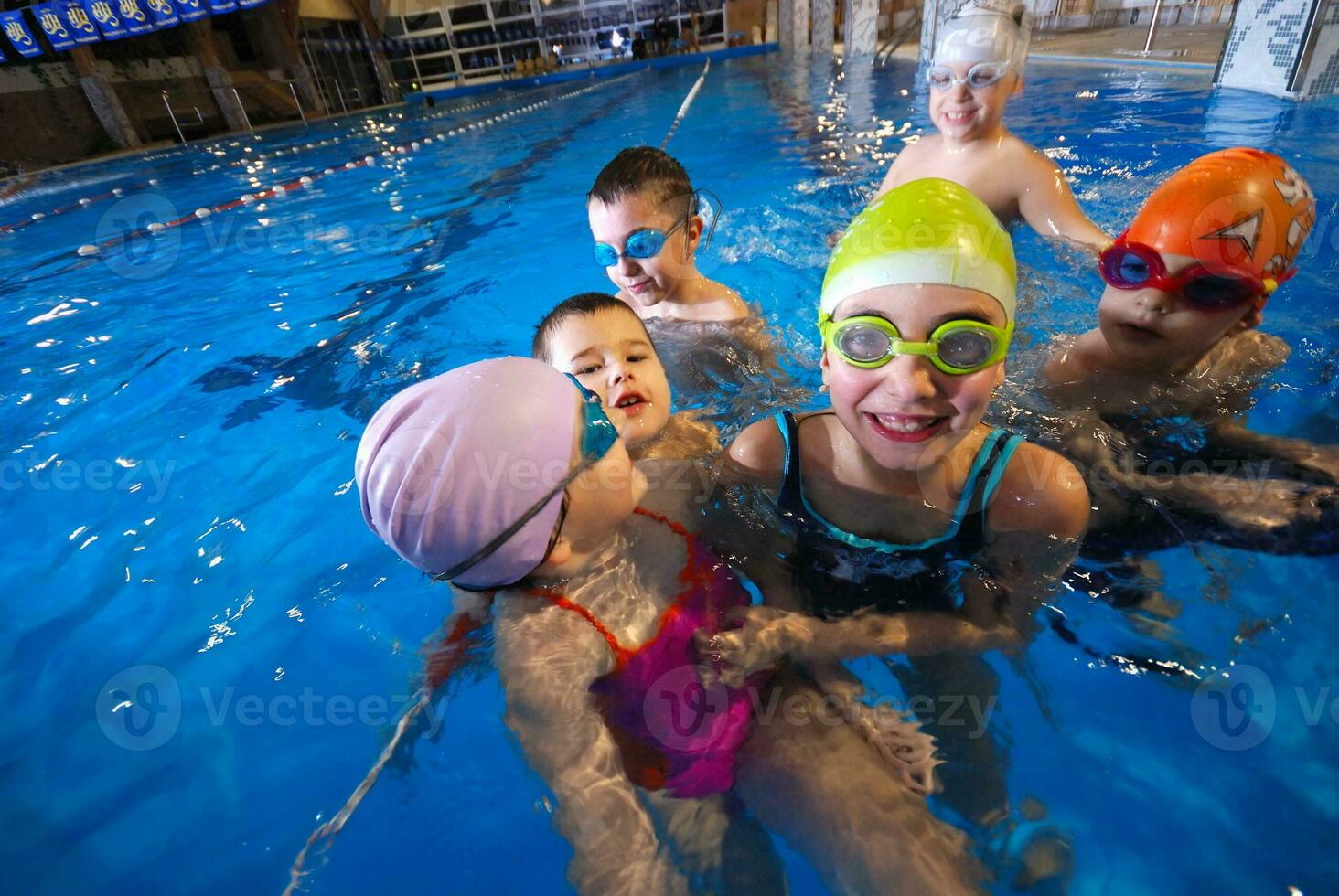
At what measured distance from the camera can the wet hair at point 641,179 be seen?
138 inches

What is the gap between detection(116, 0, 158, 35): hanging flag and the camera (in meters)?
17.0

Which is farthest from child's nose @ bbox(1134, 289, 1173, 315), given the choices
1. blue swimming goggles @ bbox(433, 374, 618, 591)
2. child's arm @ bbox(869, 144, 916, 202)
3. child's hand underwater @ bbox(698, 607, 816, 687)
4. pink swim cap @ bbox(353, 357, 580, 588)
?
child's arm @ bbox(869, 144, 916, 202)

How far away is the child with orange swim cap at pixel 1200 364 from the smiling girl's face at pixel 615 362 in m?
1.66

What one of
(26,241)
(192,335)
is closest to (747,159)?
(192,335)

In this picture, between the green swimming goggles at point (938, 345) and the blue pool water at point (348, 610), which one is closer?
the green swimming goggles at point (938, 345)

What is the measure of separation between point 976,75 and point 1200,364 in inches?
88.8

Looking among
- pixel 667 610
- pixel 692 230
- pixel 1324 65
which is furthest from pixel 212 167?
pixel 1324 65

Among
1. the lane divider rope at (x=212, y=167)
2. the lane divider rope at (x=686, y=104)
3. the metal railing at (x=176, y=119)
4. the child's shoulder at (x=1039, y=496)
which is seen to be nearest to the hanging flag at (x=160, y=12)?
the metal railing at (x=176, y=119)

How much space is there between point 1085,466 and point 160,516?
4153 mm

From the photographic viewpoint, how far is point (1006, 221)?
422cm

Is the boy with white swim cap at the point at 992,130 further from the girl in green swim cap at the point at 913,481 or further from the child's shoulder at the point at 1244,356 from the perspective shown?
the girl in green swim cap at the point at 913,481

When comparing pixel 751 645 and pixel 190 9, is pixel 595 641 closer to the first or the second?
pixel 751 645

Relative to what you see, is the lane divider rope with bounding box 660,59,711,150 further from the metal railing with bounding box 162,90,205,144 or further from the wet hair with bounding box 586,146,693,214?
the metal railing with bounding box 162,90,205,144

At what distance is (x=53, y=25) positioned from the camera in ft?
54.6
